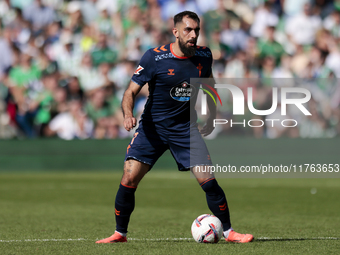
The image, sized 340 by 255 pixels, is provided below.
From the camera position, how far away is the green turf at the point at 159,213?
18.9ft

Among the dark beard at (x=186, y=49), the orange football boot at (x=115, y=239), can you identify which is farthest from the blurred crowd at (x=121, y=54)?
the orange football boot at (x=115, y=239)

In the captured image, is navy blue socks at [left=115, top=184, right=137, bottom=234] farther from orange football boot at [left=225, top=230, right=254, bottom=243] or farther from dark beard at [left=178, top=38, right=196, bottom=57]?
dark beard at [left=178, top=38, right=196, bottom=57]

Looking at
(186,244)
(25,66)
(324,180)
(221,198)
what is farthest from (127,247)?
(25,66)

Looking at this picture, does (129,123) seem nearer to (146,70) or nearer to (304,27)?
(146,70)

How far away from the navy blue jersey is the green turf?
4.30 feet

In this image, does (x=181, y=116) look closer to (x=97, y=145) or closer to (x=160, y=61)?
(x=160, y=61)

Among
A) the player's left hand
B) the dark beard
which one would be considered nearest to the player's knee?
Answer: the player's left hand

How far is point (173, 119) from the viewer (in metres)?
6.09

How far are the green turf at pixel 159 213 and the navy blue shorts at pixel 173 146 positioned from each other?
2.78ft

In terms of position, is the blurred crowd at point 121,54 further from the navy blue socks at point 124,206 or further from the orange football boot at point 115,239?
the orange football boot at point 115,239

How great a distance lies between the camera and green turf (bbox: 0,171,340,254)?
18.9ft

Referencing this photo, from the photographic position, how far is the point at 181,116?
6.12 meters

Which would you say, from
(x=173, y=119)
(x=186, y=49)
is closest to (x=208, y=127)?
(x=173, y=119)

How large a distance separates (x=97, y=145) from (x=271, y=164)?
184 inches
